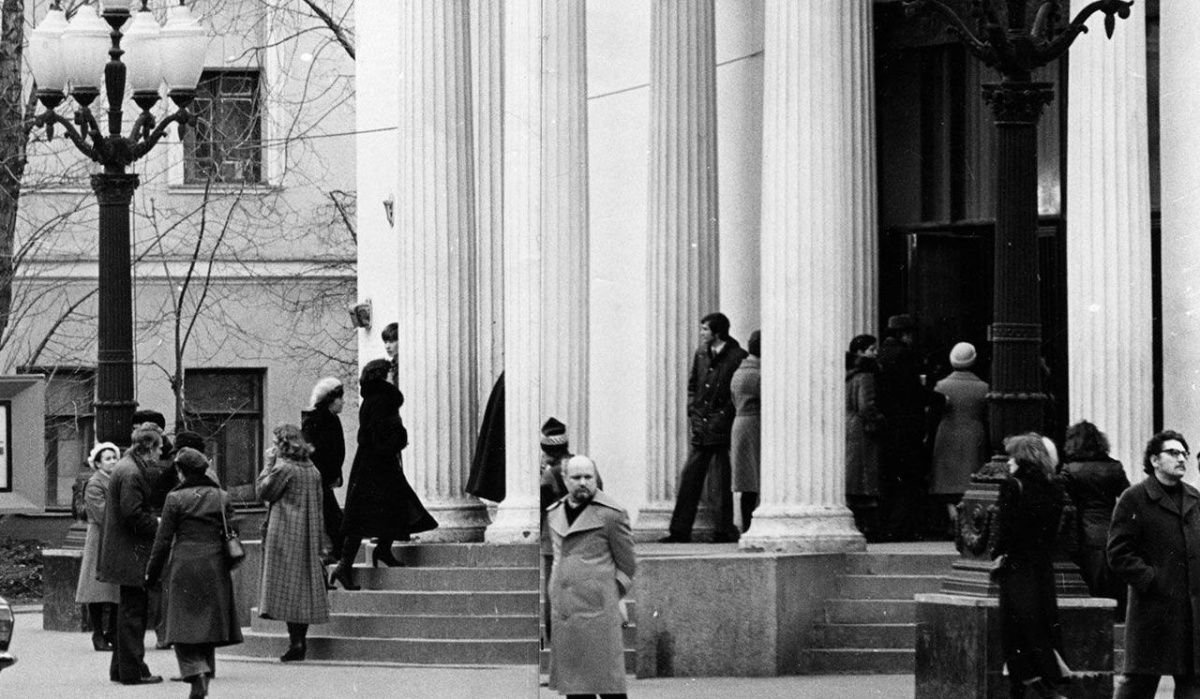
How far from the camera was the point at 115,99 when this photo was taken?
21.9 m

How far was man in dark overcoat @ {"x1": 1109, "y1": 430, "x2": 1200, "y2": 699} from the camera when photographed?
15.4m

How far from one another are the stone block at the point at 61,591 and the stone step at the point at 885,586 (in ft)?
28.1

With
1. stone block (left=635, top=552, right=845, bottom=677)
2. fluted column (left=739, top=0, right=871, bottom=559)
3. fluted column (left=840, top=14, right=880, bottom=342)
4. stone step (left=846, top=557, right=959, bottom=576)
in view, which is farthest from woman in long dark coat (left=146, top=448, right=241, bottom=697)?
fluted column (left=840, top=14, right=880, bottom=342)

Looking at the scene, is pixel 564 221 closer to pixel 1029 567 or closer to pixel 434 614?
pixel 434 614

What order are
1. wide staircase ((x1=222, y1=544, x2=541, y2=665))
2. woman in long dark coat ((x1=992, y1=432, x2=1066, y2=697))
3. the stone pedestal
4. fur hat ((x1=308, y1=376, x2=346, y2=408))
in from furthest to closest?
fur hat ((x1=308, y1=376, x2=346, y2=408)) < wide staircase ((x1=222, y1=544, x2=541, y2=665)) < the stone pedestal < woman in long dark coat ((x1=992, y1=432, x2=1066, y2=697))

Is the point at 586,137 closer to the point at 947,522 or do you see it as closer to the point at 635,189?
the point at 635,189

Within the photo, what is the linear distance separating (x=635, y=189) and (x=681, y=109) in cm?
133

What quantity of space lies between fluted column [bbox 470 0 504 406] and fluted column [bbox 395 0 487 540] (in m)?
0.22

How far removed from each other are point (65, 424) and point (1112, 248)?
2311 centimetres

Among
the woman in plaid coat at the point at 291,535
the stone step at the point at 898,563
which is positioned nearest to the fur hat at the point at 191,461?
the woman in plaid coat at the point at 291,535

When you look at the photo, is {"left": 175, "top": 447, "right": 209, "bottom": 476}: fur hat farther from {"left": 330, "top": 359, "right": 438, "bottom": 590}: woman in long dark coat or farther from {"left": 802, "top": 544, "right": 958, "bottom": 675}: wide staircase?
{"left": 802, "top": 544, "right": 958, "bottom": 675}: wide staircase

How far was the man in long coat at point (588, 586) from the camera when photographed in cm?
1400

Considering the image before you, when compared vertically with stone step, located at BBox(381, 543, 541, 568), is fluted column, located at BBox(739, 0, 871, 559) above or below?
above

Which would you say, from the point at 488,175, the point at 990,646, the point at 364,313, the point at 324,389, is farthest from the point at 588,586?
the point at 364,313
